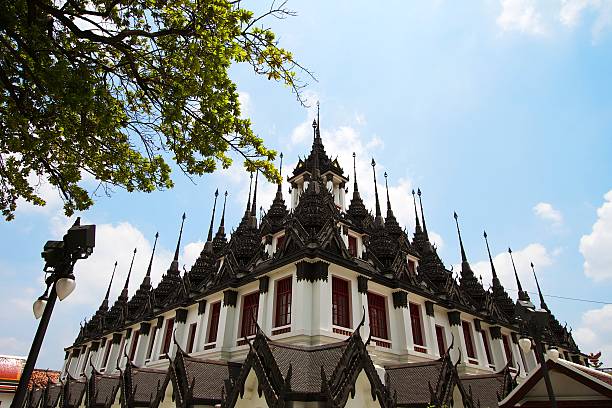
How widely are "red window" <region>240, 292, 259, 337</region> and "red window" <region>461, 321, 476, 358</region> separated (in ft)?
44.8

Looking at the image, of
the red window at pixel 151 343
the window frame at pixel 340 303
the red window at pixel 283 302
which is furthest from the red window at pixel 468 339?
the red window at pixel 151 343

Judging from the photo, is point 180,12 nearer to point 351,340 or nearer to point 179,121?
point 179,121

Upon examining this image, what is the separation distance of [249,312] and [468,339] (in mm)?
14390

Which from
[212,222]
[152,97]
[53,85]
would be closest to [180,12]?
[152,97]

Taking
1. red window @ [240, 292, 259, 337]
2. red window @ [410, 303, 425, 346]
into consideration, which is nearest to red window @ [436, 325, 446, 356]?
red window @ [410, 303, 425, 346]

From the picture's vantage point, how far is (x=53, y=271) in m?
6.26

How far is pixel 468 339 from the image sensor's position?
2398 cm

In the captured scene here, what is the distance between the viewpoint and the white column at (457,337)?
21531 millimetres

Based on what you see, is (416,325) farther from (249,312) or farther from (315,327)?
(249,312)

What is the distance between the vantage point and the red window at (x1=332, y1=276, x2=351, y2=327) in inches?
654

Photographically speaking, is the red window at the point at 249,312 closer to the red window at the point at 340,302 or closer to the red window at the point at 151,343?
the red window at the point at 340,302

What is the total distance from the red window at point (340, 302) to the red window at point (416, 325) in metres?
5.00

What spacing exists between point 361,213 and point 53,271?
2076 cm

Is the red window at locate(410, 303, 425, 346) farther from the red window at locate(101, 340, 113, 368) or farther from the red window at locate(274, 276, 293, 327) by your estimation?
the red window at locate(101, 340, 113, 368)
